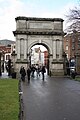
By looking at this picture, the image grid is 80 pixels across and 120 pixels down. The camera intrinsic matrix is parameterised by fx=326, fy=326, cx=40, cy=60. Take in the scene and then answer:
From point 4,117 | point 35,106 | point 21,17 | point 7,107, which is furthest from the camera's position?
point 21,17

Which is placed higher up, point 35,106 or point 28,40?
point 28,40

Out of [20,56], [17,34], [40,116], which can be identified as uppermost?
[17,34]

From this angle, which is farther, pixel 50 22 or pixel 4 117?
pixel 50 22

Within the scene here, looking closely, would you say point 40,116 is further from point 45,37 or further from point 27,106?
point 45,37

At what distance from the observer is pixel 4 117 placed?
448 inches

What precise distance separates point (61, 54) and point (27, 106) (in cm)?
3719

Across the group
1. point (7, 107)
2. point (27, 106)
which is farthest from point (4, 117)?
point (27, 106)

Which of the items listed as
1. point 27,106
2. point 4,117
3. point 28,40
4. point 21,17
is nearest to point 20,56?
point 28,40

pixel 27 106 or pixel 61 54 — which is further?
pixel 61 54

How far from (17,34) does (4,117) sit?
39333 millimetres

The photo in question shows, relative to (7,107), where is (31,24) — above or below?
above

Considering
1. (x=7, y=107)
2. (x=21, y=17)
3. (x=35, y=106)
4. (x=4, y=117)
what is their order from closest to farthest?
(x=4, y=117) → (x=7, y=107) → (x=35, y=106) → (x=21, y=17)

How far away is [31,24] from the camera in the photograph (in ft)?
164

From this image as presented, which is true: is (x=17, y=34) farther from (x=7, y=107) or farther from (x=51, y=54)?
(x=7, y=107)
